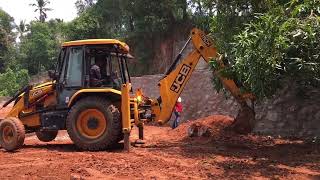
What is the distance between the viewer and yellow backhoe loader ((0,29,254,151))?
10.7 meters

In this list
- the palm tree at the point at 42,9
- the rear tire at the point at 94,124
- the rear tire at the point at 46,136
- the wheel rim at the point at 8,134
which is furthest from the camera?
the palm tree at the point at 42,9

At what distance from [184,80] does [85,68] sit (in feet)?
7.89

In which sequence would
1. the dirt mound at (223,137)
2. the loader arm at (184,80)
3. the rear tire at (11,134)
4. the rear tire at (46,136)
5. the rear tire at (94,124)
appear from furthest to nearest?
the rear tire at (46,136) < the dirt mound at (223,137) < the loader arm at (184,80) < the rear tire at (11,134) < the rear tire at (94,124)

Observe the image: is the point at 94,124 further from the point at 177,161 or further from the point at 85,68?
the point at 177,161

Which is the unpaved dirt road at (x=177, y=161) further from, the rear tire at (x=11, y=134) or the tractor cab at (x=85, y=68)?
the tractor cab at (x=85, y=68)

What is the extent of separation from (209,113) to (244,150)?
731 cm

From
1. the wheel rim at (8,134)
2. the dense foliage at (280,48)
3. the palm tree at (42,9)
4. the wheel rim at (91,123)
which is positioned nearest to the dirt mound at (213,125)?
the wheel rim at (91,123)

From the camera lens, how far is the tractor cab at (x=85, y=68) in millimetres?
10938

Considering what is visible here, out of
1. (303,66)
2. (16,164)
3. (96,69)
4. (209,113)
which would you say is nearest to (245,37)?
(303,66)

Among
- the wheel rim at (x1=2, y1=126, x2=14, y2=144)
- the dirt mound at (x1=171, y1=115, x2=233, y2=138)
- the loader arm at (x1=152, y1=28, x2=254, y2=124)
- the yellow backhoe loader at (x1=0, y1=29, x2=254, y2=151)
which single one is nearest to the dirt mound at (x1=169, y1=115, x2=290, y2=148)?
the dirt mound at (x1=171, y1=115, x2=233, y2=138)

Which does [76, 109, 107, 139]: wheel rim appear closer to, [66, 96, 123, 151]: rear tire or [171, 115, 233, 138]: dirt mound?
[66, 96, 123, 151]: rear tire

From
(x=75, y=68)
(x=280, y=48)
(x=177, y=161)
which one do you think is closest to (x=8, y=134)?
(x=75, y=68)

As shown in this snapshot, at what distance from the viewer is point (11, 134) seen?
37.1 ft

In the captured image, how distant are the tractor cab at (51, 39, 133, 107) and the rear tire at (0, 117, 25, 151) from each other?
1.10m
